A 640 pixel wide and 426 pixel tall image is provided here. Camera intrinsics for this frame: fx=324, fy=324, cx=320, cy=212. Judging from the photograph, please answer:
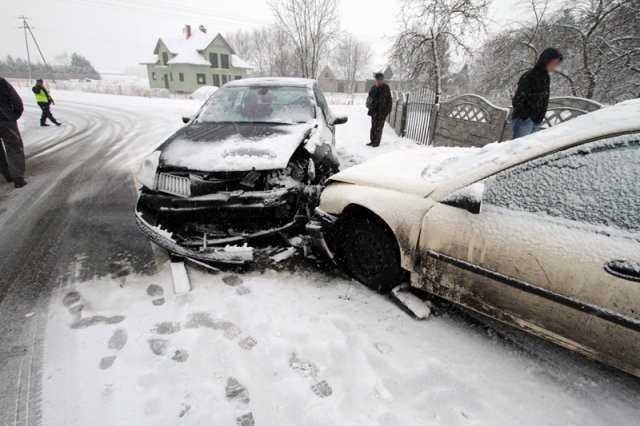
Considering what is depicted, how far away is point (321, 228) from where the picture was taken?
10.1 feet

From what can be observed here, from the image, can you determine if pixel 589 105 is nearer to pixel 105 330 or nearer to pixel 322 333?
pixel 322 333

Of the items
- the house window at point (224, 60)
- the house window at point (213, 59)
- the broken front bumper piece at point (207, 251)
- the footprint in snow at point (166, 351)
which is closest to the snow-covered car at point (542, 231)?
the broken front bumper piece at point (207, 251)

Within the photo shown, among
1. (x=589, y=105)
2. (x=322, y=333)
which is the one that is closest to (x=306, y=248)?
(x=322, y=333)

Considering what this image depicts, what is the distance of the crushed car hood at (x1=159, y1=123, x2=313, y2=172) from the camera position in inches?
119

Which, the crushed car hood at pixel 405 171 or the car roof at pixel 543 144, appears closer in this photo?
the car roof at pixel 543 144


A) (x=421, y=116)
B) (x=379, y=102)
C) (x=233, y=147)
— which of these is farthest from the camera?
(x=421, y=116)

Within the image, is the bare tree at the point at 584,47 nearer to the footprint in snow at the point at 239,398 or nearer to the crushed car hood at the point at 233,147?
the crushed car hood at the point at 233,147

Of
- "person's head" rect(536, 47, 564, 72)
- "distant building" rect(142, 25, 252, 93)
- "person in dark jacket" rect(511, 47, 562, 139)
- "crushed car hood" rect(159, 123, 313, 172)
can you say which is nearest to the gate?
"person in dark jacket" rect(511, 47, 562, 139)

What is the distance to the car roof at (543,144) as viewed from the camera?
175 centimetres

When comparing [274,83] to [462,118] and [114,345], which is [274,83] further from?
[462,118]

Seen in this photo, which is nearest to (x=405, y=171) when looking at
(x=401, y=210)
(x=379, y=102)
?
(x=401, y=210)

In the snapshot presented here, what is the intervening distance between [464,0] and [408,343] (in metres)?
15.5

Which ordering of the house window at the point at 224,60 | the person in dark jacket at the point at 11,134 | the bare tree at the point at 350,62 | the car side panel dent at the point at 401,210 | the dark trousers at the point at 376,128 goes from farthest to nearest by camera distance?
the bare tree at the point at 350,62 → the house window at the point at 224,60 → the dark trousers at the point at 376,128 → the person in dark jacket at the point at 11,134 → the car side panel dent at the point at 401,210

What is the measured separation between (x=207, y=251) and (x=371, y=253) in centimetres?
151
